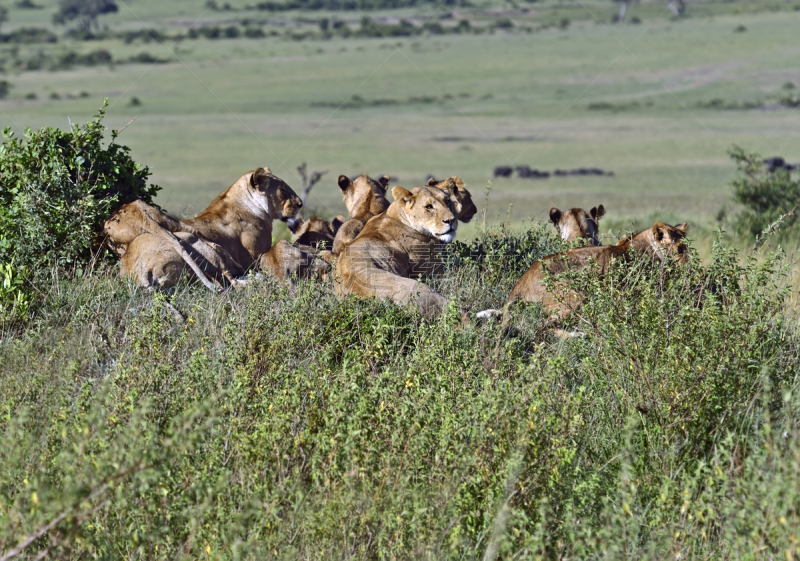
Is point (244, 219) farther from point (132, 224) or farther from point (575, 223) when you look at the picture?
point (575, 223)

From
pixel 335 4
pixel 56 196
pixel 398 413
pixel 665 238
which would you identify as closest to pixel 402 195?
pixel 665 238

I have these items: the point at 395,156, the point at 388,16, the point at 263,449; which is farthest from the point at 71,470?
the point at 388,16

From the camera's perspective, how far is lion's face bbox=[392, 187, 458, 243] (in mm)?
9555

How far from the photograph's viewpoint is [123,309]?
8.22m

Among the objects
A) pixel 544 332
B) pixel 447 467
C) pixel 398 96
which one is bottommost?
pixel 398 96

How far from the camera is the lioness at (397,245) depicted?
27.7ft

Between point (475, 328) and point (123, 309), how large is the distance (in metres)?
2.84

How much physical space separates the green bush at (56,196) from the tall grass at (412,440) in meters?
1.72

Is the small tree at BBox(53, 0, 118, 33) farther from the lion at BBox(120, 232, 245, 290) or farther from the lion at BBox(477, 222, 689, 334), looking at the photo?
the lion at BBox(477, 222, 689, 334)

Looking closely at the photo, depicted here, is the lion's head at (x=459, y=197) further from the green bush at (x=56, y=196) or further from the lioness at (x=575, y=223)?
the green bush at (x=56, y=196)

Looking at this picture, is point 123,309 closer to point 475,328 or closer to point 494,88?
point 475,328

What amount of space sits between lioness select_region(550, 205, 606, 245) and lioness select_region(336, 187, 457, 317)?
3.90ft

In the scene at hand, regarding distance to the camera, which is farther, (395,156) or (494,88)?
(494,88)

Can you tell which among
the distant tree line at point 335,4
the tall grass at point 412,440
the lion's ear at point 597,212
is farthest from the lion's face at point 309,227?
the distant tree line at point 335,4
